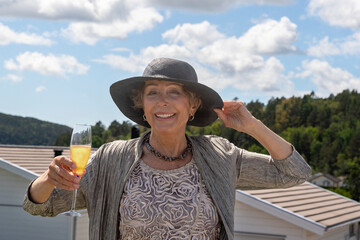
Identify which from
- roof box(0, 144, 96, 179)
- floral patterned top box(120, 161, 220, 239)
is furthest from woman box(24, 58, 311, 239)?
roof box(0, 144, 96, 179)

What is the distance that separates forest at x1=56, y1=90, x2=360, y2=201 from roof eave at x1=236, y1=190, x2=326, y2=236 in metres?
75.8

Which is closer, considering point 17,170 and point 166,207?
point 166,207

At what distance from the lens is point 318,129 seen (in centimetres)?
11019

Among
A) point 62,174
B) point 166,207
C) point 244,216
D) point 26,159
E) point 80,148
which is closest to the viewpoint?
point 62,174

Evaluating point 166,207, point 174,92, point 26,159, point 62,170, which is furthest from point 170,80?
point 26,159

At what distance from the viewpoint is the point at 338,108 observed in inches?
4493

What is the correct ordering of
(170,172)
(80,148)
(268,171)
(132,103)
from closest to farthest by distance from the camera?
(80,148)
(170,172)
(268,171)
(132,103)

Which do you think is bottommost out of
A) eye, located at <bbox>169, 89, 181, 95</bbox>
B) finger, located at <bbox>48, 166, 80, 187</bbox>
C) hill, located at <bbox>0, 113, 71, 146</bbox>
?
hill, located at <bbox>0, 113, 71, 146</bbox>

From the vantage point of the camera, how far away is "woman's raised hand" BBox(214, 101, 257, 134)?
11.0 ft

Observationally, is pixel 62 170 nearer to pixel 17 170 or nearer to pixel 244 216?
pixel 244 216

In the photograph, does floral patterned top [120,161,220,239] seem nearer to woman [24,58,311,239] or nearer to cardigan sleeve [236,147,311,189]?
woman [24,58,311,239]

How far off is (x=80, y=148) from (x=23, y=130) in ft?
276

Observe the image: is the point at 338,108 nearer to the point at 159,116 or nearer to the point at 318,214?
the point at 318,214

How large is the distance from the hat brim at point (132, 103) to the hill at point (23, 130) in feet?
264
